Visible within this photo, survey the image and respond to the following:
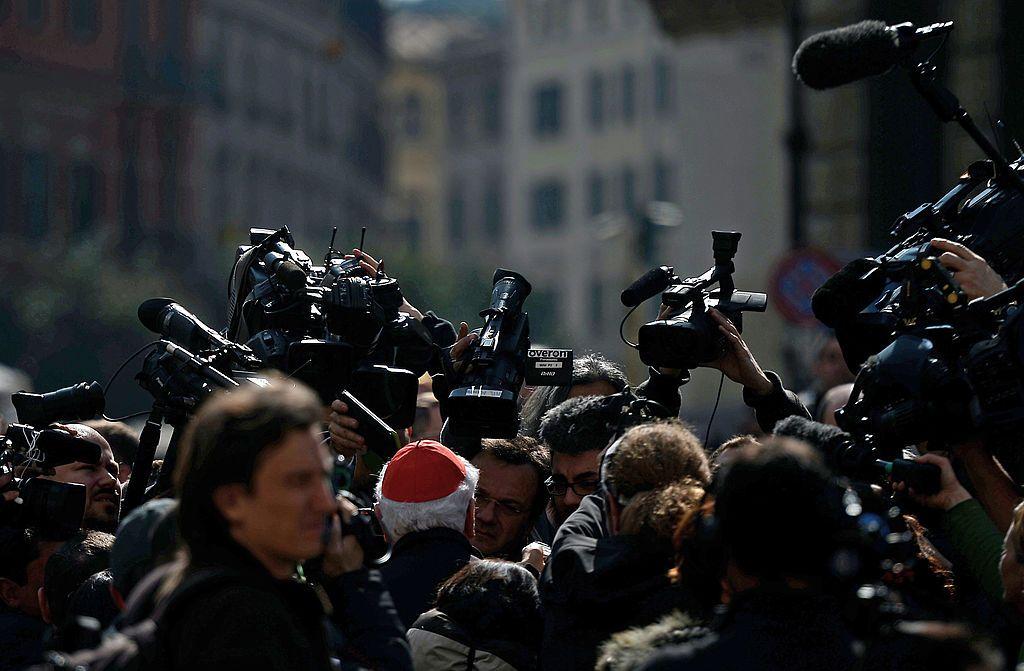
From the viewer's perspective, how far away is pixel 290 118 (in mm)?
63062

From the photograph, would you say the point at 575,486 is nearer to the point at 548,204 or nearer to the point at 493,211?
the point at 548,204

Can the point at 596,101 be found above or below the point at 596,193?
above

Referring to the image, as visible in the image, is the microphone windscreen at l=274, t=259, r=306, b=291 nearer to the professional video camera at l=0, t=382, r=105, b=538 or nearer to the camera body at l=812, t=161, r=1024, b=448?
the professional video camera at l=0, t=382, r=105, b=538

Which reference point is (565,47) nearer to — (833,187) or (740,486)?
(833,187)

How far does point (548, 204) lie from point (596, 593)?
65.9m

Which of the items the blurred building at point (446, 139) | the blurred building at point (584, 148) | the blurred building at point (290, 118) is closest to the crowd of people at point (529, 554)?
the blurred building at point (290, 118)

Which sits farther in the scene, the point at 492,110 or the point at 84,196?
the point at 492,110

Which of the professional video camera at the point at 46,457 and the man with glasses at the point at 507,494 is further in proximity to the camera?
the man with glasses at the point at 507,494

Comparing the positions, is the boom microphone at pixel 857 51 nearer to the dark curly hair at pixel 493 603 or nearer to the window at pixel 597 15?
the dark curly hair at pixel 493 603

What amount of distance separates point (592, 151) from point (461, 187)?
10303mm

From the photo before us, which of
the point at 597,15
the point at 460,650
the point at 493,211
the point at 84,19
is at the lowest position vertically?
the point at 460,650

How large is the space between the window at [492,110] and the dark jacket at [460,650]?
2756 inches

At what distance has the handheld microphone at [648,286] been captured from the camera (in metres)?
5.99

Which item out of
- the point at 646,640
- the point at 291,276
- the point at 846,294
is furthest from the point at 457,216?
the point at 646,640
